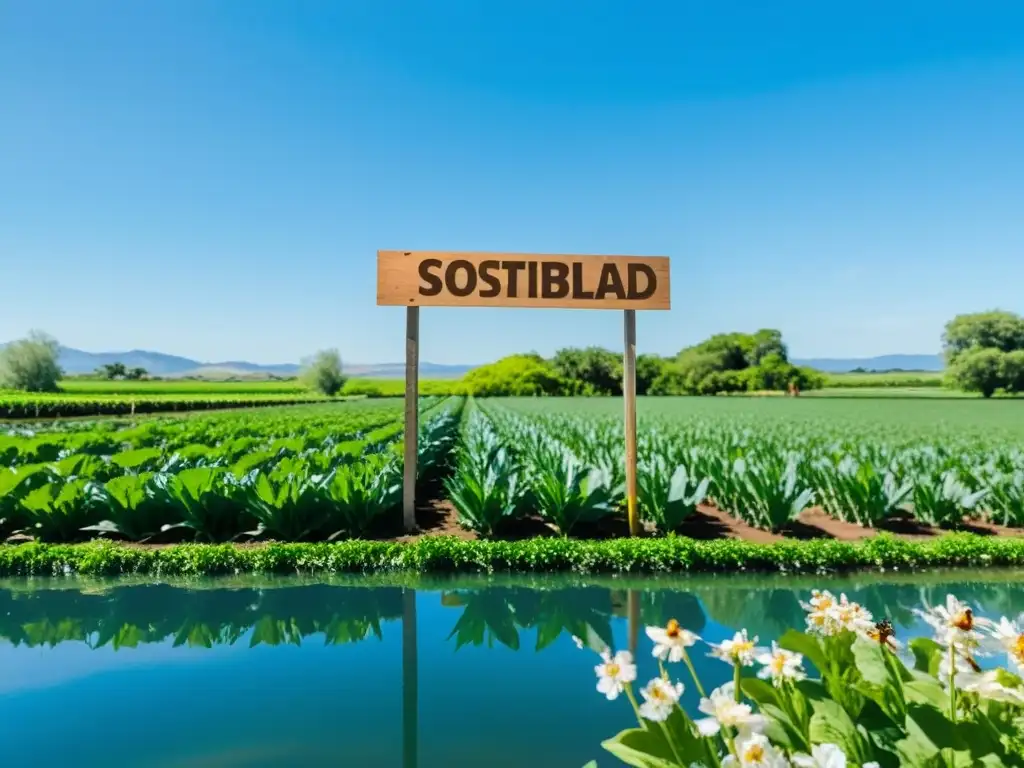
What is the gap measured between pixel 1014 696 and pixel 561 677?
2794mm

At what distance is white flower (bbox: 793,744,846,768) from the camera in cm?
138

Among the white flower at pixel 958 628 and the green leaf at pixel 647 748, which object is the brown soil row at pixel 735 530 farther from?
the white flower at pixel 958 628

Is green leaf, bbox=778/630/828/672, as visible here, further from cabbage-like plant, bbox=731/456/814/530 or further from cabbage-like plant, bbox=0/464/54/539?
cabbage-like plant, bbox=0/464/54/539

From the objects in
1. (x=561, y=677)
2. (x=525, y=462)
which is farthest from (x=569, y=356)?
(x=561, y=677)

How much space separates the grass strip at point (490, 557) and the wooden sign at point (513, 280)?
2646 mm

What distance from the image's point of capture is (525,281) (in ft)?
24.6

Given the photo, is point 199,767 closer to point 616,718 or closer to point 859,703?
point 616,718

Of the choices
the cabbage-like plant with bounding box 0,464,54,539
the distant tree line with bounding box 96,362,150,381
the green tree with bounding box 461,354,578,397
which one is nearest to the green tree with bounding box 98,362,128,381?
the distant tree line with bounding box 96,362,150,381

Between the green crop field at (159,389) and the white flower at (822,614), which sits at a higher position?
the green crop field at (159,389)

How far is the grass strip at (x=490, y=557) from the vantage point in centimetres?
641

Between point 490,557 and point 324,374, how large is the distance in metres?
112

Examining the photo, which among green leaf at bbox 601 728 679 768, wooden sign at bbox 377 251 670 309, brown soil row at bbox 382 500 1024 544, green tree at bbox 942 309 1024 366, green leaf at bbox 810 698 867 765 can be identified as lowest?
brown soil row at bbox 382 500 1024 544

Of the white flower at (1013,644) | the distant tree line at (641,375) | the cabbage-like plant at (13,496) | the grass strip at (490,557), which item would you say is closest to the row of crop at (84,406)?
the cabbage-like plant at (13,496)

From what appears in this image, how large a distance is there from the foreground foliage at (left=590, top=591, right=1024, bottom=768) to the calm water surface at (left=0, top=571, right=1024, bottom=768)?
4.96ft
